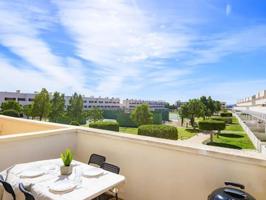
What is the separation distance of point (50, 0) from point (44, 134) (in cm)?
335

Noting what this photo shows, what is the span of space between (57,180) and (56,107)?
1013 inches

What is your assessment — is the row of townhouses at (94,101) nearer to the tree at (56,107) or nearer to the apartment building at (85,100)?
the apartment building at (85,100)

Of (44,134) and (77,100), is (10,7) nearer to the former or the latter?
(44,134)

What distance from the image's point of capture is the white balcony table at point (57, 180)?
6.18 ft

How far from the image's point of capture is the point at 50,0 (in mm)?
4938

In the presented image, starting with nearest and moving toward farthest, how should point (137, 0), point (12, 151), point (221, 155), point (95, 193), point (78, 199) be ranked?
point (78, 199) < point (95, 193) < point (221, 155) < point (12, 151) < point (137, 0)

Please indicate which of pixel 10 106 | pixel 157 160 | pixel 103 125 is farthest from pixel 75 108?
pixel 157 160

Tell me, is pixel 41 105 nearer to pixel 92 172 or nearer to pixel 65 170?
pixel 65 170

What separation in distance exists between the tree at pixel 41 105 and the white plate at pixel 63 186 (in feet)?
73.4

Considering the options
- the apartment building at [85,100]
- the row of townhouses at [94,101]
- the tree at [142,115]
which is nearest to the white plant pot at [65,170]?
the tree at [142,115]

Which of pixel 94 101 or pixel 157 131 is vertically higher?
pixel 94 101

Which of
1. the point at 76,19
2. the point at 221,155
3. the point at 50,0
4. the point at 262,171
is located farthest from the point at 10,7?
the point at 262,171

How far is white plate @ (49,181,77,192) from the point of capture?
1.94 m

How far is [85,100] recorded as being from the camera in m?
63.4
